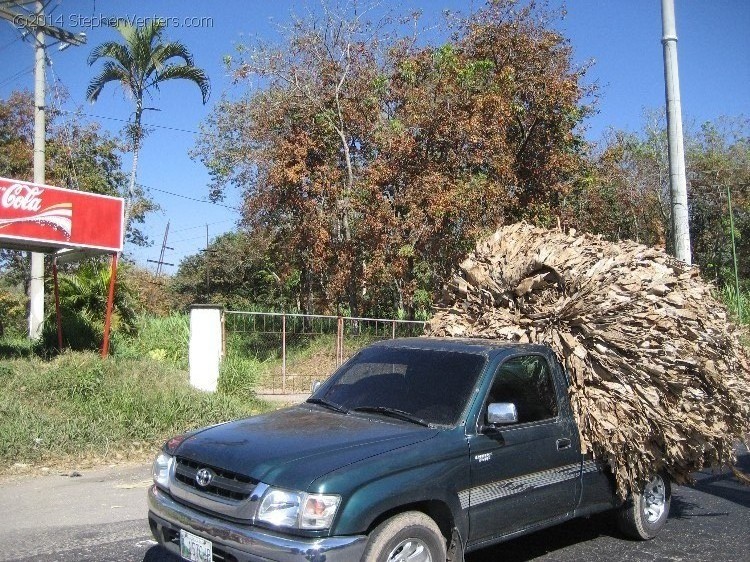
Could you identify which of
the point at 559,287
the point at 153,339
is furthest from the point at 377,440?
the point at 153,339

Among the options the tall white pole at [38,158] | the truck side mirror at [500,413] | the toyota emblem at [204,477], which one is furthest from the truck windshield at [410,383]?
the tall white pole at [38,158]

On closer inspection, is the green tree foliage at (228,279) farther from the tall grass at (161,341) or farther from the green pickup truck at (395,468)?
the green pickup truck at (395,468)

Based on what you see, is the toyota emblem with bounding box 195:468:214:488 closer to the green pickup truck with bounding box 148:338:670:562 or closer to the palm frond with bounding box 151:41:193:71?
the green pickup truck with bounding box 148:338:670:562

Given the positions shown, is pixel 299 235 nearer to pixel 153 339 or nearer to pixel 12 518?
pixel 153 339

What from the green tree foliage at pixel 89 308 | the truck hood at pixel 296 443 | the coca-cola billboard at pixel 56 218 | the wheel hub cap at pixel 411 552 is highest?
the coca-cola billboard at pixel 56 218

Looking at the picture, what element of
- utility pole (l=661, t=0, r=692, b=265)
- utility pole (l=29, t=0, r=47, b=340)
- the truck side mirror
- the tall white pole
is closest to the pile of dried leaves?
the truck side mirror

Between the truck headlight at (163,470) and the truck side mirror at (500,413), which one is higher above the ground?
the truck side mirror at (500,413)

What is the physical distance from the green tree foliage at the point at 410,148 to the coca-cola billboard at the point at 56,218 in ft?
16.4

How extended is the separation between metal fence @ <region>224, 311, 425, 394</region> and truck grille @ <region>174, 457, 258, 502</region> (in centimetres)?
835

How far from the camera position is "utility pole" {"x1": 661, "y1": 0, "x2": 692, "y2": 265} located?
9.82 metres

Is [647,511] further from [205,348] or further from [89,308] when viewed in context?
[89,308]

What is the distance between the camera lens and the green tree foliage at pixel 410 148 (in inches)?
631

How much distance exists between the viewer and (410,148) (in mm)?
15945

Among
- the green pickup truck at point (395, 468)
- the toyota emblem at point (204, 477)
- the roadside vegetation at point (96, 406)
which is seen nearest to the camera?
the green pickup truck at point (395, 468)
